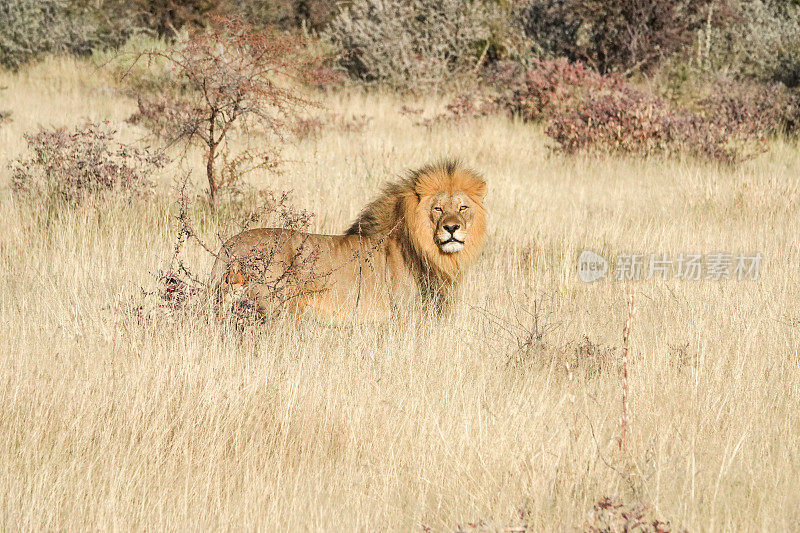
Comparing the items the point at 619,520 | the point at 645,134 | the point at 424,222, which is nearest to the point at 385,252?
the point at 424,222

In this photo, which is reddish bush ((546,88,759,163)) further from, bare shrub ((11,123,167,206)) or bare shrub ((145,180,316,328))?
bare shrub ((145,180,316,328))

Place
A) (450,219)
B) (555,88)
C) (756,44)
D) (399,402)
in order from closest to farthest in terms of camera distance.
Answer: (399,402)
(450,219)
(555,88)
(756,44)

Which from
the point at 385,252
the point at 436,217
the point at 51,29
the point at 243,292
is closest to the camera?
the point at 243,292

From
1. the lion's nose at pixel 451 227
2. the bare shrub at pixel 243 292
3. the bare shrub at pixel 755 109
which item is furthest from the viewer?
the bare shrub at pixel 755 109

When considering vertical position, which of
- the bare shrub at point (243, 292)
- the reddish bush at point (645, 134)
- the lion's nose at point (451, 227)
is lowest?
the bare shrub at point (243, 292)

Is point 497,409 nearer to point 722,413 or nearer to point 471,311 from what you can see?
point 722,413

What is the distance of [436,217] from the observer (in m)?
5.66

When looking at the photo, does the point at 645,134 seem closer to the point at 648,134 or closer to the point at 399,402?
the point at 648,134

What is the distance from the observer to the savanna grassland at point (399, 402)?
132 inches

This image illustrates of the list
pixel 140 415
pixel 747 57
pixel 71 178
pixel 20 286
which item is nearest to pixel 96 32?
pixel 747 57

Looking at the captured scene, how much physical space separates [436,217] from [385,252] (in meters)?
0.40

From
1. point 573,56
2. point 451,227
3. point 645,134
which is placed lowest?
point 451,227

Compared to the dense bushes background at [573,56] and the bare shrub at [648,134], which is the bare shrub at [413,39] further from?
the bare shrub at [648,134]

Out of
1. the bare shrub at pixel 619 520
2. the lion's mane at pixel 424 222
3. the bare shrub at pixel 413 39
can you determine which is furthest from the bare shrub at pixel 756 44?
the bare shrub at pixel 619 520
